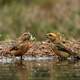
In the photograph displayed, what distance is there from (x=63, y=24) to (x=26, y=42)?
751 centimetres

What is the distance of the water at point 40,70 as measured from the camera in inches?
643

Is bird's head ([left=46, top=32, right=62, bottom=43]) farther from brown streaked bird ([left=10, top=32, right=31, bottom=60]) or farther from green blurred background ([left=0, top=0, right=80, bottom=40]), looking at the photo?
green blurred background ([left=0, top=0, right=80, bottom=40])

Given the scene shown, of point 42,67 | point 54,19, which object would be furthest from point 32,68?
point 54,19

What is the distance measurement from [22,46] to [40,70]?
166cm

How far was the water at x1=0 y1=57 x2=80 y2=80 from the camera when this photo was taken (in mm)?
16344

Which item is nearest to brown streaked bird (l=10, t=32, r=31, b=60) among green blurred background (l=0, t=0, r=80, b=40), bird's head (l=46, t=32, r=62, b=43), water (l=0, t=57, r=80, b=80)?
water (l=0, t=57, r=80, b=80)

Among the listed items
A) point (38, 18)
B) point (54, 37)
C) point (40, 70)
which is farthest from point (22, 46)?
point (38, 18)

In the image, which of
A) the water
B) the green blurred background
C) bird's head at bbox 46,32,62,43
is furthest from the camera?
the green blurred background

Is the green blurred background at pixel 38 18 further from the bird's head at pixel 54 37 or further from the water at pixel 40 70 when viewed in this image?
the water at pixel 40 70

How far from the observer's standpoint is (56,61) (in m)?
18.8

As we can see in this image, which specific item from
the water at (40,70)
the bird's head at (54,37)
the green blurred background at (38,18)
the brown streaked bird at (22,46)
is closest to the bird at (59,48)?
the bird's head at (54,37)

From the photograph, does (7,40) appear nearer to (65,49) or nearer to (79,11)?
(65,49)

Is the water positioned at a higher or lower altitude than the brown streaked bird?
lower

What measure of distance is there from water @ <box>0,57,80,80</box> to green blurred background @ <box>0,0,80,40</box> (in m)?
3.86
